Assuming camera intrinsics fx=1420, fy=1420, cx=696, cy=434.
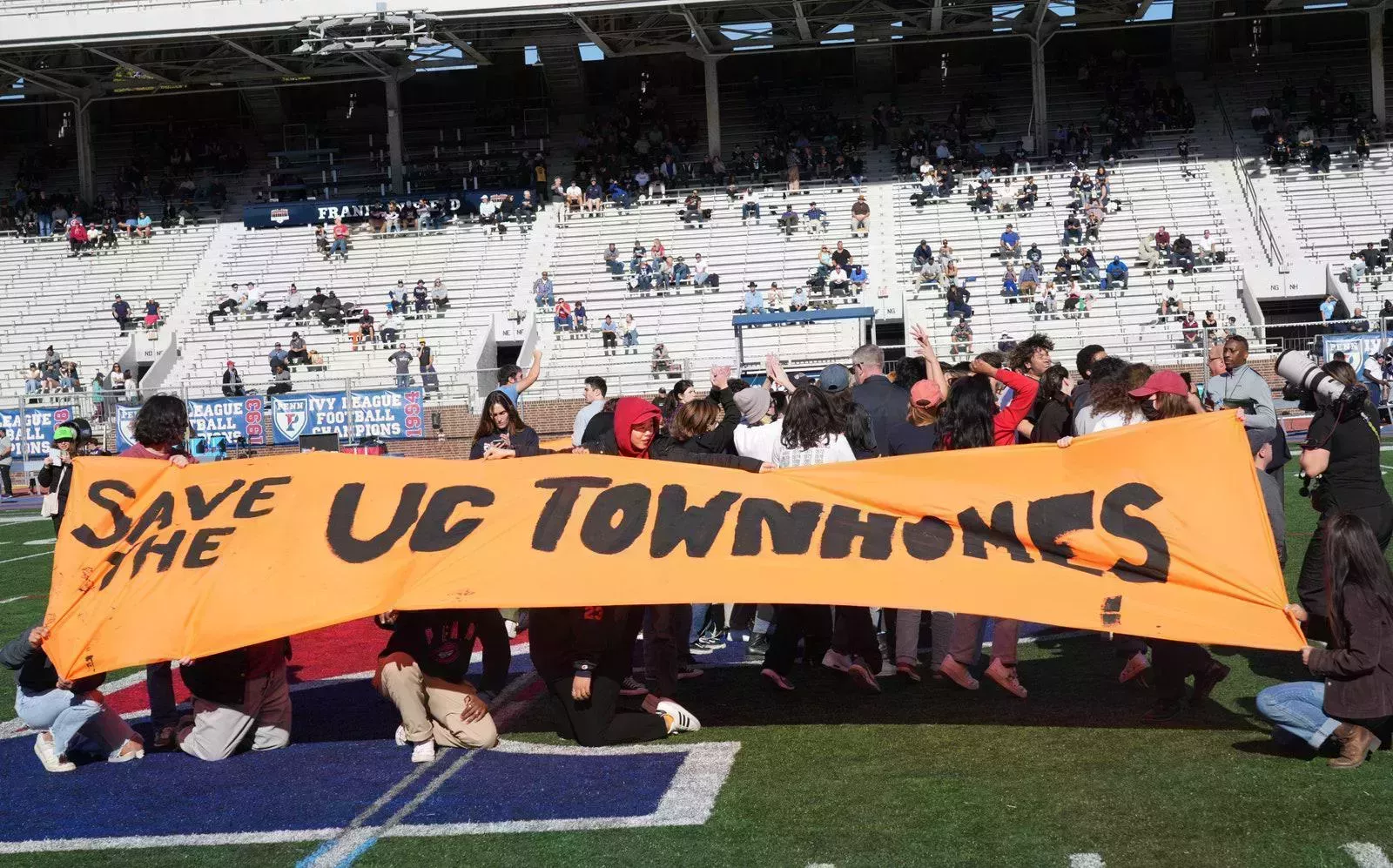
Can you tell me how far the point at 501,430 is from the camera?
348 inches

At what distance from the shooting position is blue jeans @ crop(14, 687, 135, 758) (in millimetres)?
6949

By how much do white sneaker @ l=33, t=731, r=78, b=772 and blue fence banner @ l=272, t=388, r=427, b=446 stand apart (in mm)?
18792

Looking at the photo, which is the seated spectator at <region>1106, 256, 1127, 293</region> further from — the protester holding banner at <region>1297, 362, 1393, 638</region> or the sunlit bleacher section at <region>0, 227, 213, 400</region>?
the protester holding banner at <region>1297, 362, 1393, 638</region>

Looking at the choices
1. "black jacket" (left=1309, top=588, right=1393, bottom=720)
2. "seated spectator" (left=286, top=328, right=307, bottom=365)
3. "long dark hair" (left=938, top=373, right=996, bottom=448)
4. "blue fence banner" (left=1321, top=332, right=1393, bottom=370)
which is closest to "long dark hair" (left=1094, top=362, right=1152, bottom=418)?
"long dark hair" (left=938, top=373, right=996, bottom=448)

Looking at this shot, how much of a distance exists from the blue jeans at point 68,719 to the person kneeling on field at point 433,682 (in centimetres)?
139

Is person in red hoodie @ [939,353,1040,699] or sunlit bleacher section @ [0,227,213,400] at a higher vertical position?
sunlit bleacher section @ [0,227,213,400]

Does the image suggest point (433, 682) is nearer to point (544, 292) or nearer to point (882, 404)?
point (882, 404)

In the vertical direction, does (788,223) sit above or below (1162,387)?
above

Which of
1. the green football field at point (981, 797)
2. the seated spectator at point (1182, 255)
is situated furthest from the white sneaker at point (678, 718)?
the seated spectator at point (1182, 255)

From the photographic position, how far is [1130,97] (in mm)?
39031

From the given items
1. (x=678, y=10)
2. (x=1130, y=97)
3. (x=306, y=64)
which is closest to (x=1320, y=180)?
(x=1130, y=97)

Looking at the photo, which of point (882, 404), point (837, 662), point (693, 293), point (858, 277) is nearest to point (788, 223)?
point (858, 277)

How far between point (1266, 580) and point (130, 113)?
4503 cm

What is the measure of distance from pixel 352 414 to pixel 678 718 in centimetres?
1995
